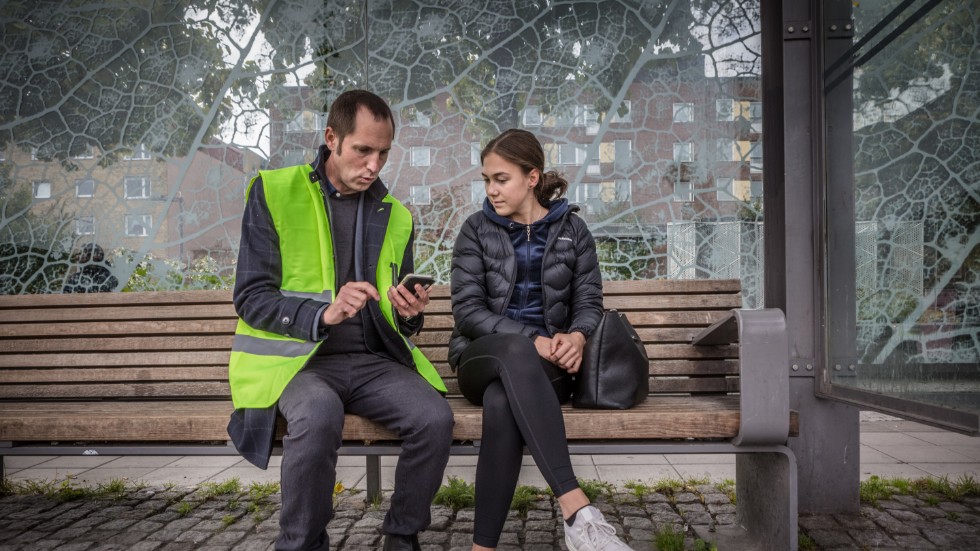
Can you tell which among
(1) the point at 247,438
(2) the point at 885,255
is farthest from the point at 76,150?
(2) the point at 885,255

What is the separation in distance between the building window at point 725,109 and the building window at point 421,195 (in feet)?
6.02

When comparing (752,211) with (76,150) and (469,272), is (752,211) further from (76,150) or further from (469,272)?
(76,150)

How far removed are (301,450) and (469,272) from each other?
1.08 metres

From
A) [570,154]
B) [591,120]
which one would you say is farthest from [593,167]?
[591,120]

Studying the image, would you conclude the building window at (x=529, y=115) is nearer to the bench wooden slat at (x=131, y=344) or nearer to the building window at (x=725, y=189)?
the building window at (x=725, y=189)

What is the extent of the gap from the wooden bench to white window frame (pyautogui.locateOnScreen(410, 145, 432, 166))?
121cm

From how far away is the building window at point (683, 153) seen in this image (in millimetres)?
4496

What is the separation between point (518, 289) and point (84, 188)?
317 cm

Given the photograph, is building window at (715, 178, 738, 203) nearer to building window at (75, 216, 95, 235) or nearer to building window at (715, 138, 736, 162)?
building window at (715, 138, 736, 162)

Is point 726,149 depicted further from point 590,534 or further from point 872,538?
point 590,534

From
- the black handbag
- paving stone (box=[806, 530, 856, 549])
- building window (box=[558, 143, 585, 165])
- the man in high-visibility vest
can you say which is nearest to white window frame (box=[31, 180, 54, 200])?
the man in high-visibility vest

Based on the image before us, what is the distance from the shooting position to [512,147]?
3213mm

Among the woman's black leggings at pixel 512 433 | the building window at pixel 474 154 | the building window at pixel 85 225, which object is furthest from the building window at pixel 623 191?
the building window at pixel 85 225

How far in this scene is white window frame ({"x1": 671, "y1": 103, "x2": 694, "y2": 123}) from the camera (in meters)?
4.50
